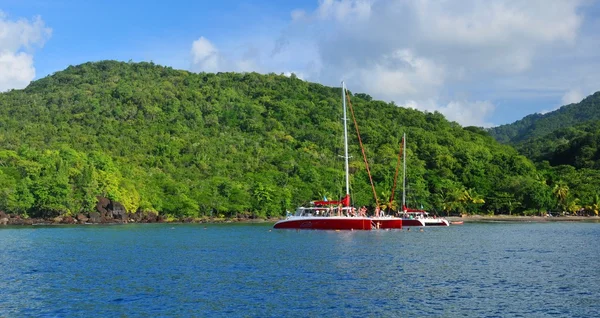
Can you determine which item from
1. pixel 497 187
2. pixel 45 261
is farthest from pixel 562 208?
pixel 45 261

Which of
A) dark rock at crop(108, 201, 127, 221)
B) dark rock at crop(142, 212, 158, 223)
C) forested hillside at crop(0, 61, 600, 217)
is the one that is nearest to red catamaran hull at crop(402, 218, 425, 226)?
forested hillside at crop(0, 61, 600, 217)

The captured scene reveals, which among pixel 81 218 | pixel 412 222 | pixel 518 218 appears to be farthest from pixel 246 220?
pixel 518 218

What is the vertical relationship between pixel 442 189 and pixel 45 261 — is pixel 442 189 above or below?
above

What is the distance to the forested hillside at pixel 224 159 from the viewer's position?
117 m

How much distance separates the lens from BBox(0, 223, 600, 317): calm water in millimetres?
29484

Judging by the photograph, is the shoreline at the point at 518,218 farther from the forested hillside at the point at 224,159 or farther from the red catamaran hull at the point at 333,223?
the red catamaran hull at the point at 333,223

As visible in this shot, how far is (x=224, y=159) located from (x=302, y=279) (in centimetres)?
11551

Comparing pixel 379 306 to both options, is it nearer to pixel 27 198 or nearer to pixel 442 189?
pixel 27 198

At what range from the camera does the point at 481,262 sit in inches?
1826

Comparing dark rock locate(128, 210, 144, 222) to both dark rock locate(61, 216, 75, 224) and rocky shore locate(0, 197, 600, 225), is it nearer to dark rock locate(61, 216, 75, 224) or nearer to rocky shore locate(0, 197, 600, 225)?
rocky shore locate(0, 197, 600, 225)

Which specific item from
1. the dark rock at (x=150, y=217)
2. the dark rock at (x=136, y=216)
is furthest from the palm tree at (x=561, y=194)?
the dark rock at (x=136, y=216)

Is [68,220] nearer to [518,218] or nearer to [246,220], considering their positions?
[246,220]

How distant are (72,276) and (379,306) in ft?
69.5

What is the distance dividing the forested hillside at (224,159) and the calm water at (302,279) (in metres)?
55.4
